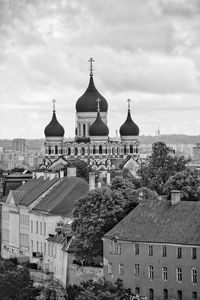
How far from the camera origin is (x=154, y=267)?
88.4 m

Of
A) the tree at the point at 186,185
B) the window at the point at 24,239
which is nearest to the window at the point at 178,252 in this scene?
the tree at the point at 186,185

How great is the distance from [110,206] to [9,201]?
133ft

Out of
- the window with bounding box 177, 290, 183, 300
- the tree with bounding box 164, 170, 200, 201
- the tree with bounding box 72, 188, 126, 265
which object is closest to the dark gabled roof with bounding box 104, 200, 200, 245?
the tree with bounding box 72, 188, 126, 265

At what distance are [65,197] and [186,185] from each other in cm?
1252

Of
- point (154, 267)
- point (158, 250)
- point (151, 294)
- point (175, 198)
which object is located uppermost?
point (175, 198)

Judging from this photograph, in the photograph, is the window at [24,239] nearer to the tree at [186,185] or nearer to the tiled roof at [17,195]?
the tiled roof at [17,195]

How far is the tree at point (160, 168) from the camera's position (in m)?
124

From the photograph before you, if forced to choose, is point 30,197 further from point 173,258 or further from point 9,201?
point 173,258

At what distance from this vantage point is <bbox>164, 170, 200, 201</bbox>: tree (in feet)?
341

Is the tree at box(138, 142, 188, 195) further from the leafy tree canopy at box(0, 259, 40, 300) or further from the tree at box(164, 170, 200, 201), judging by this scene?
the leafy tree canopy at box(0, 259, 40, 300)

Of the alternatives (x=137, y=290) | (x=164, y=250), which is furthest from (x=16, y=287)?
(x=164, y=250)

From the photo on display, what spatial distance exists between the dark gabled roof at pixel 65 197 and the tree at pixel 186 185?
781cm

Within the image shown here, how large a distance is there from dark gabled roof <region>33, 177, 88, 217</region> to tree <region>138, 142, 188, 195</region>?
762 cm

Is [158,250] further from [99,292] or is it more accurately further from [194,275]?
[99,292]
